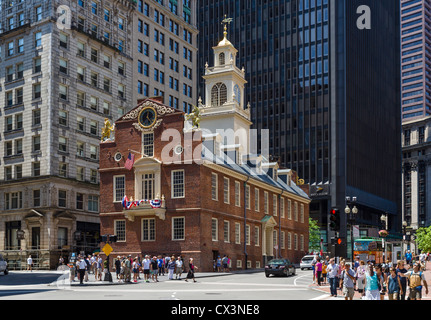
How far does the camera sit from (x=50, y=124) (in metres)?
68.1

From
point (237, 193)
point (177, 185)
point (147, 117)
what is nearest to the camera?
point (177, 185)

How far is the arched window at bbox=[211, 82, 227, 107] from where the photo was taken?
71125 mm

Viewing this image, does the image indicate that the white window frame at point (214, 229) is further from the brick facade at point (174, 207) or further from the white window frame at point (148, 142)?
the white window frame at point (148, 142)

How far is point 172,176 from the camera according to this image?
54844mm

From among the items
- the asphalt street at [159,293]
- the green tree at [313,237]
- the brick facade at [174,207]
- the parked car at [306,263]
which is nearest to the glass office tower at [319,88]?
the green tree at [313,237]

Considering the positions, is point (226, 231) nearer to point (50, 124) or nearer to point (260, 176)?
point (260, 176)

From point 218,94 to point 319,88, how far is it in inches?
1951

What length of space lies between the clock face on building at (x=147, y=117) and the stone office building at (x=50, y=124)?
16183 mm

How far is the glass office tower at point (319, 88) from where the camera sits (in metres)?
114

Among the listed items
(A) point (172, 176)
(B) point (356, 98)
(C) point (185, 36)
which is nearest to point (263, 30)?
(B) point (356, 98)

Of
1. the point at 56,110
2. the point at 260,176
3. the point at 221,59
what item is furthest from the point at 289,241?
the point at 56,110

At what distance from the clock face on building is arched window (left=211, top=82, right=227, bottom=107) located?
16533mm

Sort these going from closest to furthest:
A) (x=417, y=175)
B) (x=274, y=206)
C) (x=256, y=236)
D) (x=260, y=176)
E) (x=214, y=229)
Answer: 1. (x=214, y=229)
2. (x=256, y=236)
3. (x=260, y=176)
4. (x=274, y=206)
5. (x=417, y=175)

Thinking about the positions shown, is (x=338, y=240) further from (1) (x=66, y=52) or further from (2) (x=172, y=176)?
(1) (x=66, y=52)
